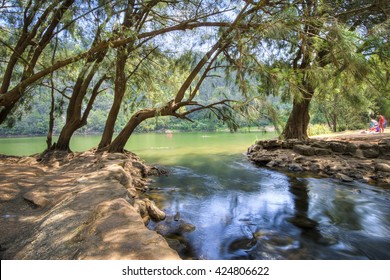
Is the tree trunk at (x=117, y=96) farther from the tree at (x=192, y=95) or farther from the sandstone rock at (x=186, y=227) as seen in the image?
the sandstone rock at (x=186, y=227)

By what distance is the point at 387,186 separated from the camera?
6133 millimetres

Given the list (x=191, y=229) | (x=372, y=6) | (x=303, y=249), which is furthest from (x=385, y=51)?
(x=191, y=229)

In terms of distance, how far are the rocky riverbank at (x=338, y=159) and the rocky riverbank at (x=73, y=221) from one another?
5517 millimetres

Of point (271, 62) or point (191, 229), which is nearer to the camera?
point (191, 229)

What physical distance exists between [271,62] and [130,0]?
3.75 metres

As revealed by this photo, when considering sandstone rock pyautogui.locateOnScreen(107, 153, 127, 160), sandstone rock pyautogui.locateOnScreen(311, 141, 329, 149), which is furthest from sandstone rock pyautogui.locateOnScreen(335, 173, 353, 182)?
sandstone rock pyautogui.locateOnScreen(107, 153, 127, 160)

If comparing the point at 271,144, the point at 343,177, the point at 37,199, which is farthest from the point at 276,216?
the point at 271,144

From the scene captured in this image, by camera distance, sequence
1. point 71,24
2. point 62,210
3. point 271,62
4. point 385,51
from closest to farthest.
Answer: point 62,210 < point 385,51 < point 71,24 < point 271,62

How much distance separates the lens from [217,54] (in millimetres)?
6359

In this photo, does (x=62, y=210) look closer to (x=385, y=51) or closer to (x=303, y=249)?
(x=303, y=249)

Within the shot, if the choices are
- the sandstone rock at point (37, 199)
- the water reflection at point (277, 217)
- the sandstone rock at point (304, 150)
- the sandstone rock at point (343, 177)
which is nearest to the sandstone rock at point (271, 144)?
the sandstone rock at point (304, 150)

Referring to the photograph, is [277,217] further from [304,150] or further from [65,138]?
[65,138]

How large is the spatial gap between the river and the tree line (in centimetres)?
160
